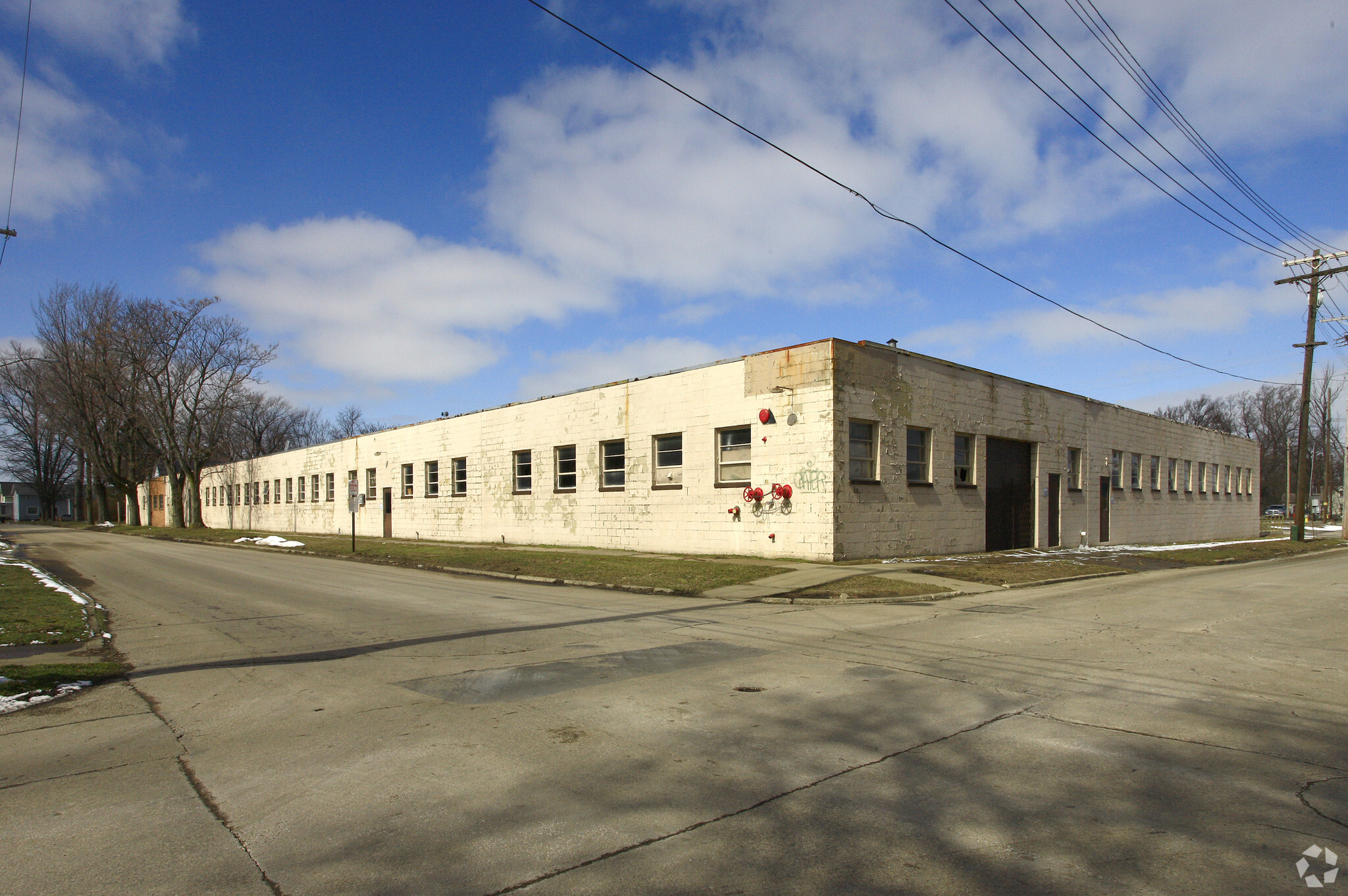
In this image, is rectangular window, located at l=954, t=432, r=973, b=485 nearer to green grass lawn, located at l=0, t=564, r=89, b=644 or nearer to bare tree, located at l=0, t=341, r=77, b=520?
green grass lawn, located at l=0, t=564, r=89, b=644

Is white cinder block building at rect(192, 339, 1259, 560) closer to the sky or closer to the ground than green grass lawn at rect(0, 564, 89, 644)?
closer to the sky

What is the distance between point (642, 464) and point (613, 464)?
1.68 m

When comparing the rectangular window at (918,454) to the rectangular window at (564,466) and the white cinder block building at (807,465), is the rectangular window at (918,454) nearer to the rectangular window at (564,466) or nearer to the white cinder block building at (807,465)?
the white cinder block building at (807,465)

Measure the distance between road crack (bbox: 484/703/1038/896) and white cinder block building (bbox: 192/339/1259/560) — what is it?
1364 centimetres

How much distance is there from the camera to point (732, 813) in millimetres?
4074

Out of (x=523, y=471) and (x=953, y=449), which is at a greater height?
(x=953, y=449)

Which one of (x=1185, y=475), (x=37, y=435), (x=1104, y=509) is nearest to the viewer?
(x=1104, y=509)

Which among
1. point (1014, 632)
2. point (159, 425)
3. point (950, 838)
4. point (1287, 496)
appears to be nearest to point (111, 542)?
point (159, 425)

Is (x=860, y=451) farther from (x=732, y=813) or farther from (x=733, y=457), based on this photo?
(x=732, y=813)

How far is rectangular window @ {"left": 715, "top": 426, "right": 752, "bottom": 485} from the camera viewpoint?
845 inches

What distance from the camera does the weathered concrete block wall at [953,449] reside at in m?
19.8

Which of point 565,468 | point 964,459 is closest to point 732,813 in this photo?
point 964,459

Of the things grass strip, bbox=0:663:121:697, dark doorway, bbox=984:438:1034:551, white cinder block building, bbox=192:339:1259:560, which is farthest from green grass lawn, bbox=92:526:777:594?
dark doorway, bbox=984:438:1034:551

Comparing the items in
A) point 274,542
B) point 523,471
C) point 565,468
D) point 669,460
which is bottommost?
point 274,542
